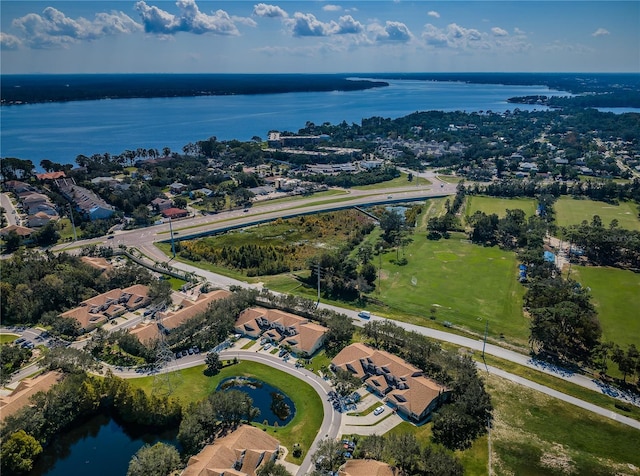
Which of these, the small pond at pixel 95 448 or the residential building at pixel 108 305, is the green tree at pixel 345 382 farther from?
the residential building at pixel 108 305

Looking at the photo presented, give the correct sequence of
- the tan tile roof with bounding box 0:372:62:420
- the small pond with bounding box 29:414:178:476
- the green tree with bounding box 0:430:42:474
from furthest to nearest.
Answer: the tan tile roof with bounding box 0:372:62:420
the small pond with bounding box 29:414:178:476
the green tree with bounding box 0:430:42:474

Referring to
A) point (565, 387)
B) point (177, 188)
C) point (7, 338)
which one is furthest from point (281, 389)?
point (177, 188)

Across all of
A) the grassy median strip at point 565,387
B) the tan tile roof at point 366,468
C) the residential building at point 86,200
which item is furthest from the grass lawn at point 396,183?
the tan tile roof at point 366,468

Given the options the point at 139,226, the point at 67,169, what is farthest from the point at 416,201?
the point at 67,169

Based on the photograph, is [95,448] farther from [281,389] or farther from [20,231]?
[20,231]

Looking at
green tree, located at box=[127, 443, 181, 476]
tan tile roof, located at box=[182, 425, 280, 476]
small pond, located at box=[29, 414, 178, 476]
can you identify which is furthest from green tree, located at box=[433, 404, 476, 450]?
small pond, located at box=[29, 414, 178, 476]

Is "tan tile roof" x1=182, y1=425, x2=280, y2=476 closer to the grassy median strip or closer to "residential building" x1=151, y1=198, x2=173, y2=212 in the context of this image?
the grassy median strip
